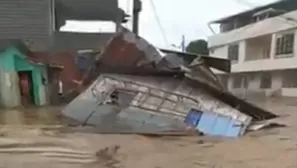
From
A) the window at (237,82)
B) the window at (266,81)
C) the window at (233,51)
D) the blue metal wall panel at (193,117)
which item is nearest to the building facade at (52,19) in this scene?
the blue metal wall panel at (193,117)

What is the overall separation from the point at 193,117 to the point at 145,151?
3.44 metres

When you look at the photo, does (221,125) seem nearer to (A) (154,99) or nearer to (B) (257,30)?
(A) (154,99)

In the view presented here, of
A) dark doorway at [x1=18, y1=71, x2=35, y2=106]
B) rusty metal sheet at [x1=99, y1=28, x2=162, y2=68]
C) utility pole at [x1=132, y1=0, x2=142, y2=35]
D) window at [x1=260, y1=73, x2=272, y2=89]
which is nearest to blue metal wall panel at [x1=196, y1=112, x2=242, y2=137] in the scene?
rusty metal sheet at [x1=99, y1=28, x2=162, y2=68]

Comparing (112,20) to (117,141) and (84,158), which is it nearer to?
(117,141)

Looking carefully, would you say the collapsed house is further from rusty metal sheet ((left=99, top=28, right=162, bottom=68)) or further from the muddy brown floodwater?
the muddy brown floodwater

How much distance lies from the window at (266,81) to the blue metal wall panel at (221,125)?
67.6 feet

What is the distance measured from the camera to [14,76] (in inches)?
678

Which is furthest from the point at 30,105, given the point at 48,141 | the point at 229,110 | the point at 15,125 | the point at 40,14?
the point at 48,141

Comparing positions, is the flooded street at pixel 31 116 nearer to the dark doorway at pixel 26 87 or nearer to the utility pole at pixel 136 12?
the dark doorway at pixel 26 87

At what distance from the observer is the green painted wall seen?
1697 cm

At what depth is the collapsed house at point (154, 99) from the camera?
39.3 feet

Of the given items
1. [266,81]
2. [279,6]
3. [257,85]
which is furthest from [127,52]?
[279,6]

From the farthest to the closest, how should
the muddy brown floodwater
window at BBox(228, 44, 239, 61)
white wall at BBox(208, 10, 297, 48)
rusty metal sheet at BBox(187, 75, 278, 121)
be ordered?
window at BBox(228, 44, 239, 61) < white wall at BBox(208, 10, 297, 48) < rusty metal sheet at BBox(187, 75, 278, 121) < the muddy brown floodwater

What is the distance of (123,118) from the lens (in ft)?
40.5
